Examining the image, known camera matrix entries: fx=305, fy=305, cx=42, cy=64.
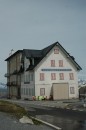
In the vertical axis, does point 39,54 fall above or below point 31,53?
below

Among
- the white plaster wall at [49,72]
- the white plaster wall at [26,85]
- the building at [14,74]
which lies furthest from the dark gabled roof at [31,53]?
the building at [14,74]

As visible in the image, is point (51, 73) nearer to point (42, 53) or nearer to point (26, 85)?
point (42, 53)

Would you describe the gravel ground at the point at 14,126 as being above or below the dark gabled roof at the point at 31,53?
below

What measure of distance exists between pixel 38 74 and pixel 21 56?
11.3m

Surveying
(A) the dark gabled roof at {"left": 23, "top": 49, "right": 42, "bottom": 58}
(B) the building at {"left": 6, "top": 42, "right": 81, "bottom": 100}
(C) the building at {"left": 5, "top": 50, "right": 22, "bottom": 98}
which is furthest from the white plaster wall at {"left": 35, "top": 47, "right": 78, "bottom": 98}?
(C) the building at {"left": 5, "top": 50, "right": 22, "bottom": 98}

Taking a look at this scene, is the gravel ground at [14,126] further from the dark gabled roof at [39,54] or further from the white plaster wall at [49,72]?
the dark gabled roof at [39,54]

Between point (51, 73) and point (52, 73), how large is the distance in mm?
231

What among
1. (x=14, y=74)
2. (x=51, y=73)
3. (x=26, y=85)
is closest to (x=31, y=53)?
(x=51, y=73)

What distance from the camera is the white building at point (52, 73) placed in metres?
62.4

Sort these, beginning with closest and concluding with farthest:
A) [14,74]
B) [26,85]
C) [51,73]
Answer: [51,73] → [26,85] → [14,74]

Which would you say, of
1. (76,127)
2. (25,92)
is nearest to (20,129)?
(76,127)

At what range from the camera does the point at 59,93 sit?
201 feet

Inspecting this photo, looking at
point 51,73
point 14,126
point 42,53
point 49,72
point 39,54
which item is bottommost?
point 14,126

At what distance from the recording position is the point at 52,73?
209 feet
